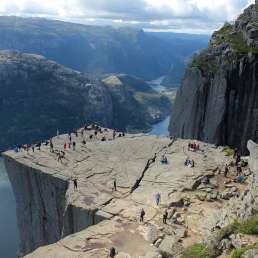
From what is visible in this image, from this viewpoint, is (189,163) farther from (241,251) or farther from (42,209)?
(241,251)

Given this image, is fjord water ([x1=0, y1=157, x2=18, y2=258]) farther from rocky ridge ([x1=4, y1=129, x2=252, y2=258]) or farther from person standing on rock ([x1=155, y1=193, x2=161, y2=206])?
person standing on rock ([x1=155, y1=193, x2=161, y2=206])

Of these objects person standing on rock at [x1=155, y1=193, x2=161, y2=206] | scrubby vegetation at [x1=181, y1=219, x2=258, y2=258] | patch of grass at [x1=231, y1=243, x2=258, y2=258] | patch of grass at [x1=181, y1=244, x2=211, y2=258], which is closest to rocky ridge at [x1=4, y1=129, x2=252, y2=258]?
person standing on rock at [x1=155, y1=193, x2=161, y2=206]

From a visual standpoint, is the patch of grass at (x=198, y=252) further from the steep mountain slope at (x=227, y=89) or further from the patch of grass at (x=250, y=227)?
the steep mountain slope at (x=227, y=89)

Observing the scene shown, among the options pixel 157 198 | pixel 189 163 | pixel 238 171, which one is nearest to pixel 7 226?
pixel 189 163

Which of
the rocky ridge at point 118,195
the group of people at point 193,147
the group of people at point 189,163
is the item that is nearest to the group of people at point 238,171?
the rocky ridge at point 118,195

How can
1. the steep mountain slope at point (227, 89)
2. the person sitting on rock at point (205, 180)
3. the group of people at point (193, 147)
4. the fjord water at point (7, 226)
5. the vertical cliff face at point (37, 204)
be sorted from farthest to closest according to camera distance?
the fjord water at point (7, 226)
the steep mountain slope at point (227, 89)
the group of people at point (193, 147)
the vertical cliff face at point (37, 204)
the person sitting on rock at point (205, 180)

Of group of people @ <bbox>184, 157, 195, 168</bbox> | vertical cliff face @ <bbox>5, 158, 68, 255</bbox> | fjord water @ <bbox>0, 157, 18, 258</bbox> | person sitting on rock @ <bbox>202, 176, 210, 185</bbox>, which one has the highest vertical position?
group of people @ <bbox>184, 157, 195, 168</bbox>

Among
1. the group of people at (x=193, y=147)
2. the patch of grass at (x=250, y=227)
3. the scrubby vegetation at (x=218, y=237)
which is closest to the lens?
the patch of grass at (x=250, y=227)
